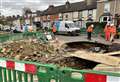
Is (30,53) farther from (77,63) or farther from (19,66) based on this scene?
(19,66)

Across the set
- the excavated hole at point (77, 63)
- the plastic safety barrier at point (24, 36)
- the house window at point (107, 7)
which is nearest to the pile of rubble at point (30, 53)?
the excavated hole at point (77, 63)

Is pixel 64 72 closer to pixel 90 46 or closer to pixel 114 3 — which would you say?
pixel 90 46

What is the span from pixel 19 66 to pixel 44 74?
0.65 meters

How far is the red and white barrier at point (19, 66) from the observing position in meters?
4.85

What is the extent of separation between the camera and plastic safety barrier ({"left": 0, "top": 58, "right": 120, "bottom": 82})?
4.00 metres

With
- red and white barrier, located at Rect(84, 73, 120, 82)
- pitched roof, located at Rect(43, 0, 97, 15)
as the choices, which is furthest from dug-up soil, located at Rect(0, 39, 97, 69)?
pitched roof, located at Rect(43, 0, 97, 15)

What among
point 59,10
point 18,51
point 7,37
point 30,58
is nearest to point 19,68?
point 30,58

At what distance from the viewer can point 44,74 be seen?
4.68m

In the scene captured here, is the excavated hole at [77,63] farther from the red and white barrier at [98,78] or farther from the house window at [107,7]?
the house window at [107,7]

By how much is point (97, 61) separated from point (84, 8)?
2341 inches

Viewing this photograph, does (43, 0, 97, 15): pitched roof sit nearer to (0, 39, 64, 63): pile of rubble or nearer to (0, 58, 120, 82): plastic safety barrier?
(0, 39, 64, 63): pile of rubble

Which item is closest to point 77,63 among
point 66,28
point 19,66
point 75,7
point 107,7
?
point 19,66

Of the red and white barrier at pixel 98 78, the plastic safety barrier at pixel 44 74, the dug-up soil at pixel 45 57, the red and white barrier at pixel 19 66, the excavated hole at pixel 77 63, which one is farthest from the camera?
the dug-up soil at pixel 45 57

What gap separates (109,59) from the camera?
24.4ft
